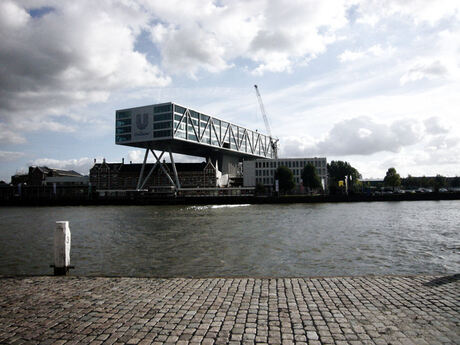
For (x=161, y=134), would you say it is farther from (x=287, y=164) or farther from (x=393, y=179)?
(x=393, y=179)

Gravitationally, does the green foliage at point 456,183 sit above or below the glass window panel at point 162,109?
below

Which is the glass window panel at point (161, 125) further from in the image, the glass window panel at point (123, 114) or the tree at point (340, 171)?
the tree at point (340, 171)

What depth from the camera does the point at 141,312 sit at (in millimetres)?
6586

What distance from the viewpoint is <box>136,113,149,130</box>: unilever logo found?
101 m

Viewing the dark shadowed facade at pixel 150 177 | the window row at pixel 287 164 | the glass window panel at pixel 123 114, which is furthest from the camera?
the window row at pixel 287 164

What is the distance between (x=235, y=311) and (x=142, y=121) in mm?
100681

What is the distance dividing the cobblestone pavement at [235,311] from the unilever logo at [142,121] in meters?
95.7

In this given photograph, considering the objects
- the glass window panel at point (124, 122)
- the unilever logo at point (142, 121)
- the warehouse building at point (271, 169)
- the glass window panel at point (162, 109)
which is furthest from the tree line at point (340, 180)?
the glass window panel at point (124, 122)

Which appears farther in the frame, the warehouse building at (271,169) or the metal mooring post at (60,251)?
the warehouse building at (271,169)

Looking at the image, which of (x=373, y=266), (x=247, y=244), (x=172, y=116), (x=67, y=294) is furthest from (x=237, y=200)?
(x=67, y=294)

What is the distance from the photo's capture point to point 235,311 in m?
6.49

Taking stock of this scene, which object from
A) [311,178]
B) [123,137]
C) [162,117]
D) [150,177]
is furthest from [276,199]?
[150,177]

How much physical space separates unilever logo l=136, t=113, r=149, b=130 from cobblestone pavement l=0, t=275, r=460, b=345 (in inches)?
3767

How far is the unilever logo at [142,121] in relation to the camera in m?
101
